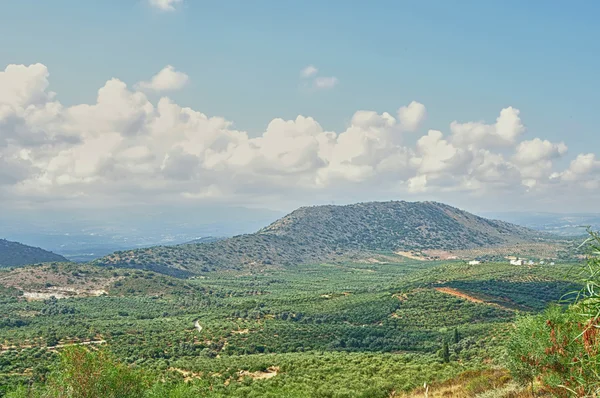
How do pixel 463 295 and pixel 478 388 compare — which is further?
pixel 463 295

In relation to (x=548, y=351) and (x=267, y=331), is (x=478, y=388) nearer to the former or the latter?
(x=548, y=351)

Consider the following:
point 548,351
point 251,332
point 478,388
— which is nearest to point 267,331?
point 251,332

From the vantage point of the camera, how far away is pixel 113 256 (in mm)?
193625

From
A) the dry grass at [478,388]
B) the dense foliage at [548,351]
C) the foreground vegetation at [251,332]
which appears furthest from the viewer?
the foreground vegetation at [251,332]

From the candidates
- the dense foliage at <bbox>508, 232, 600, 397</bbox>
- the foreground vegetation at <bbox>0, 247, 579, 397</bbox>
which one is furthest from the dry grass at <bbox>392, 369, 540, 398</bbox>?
the dense foliage at <bbox>508, 232, 600, 397</bbox>

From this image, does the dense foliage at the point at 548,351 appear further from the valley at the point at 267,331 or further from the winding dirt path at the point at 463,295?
the winding dirt path at the point at 463,295

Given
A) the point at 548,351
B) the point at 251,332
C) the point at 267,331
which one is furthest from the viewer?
the point at 267,331

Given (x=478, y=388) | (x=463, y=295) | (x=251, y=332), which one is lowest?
(x=251, y=332)

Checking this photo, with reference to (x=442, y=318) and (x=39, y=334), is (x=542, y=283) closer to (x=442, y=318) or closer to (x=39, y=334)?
(x=442, y=318)

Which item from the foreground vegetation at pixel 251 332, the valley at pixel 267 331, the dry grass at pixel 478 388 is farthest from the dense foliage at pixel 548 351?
the foreground vegetation at pixel 251 332

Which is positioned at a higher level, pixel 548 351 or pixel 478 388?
pixel 548 351

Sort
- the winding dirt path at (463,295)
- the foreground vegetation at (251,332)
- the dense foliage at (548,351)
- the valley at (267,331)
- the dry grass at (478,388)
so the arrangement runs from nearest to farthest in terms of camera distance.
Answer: the dense foliage at (548,351)
the dry grass at (478,388)
the valley at (267,331)
the foreground vegetation at (251,332)
the winding dirt path at (463,295)

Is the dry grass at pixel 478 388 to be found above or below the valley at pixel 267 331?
above

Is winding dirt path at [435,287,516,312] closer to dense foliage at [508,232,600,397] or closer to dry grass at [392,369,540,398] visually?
dry grass at [392,369,540,398]
